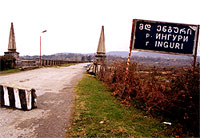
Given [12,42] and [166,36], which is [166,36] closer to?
[166,36]

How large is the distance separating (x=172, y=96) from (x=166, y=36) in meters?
2.29

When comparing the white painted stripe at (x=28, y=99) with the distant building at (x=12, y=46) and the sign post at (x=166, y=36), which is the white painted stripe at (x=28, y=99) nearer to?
the sign post at (x=166, y=36)

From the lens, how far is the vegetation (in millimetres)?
3367

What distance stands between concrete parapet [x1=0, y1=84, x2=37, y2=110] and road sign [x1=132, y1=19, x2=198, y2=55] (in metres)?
4.18

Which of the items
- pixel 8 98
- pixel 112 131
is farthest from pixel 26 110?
pixel 112 131

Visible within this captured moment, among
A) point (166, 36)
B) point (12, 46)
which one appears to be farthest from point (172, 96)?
point (12, 46)

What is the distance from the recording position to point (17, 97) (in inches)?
177

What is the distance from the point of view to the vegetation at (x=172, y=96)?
3.37 meters

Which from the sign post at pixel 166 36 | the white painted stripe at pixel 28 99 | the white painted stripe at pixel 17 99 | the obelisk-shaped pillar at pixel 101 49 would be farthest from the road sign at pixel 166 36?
the obelisk-shaped pillar at pixel 101 49

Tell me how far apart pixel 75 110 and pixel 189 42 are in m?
4.50

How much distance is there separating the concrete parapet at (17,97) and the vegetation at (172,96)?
3.16 m

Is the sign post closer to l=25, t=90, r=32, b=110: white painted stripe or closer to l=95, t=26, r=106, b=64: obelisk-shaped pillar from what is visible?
l=25, t=90, r=32, b=110: white painted stripe

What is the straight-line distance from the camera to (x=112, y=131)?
10.6ft

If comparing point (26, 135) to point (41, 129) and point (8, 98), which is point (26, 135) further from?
point (8, 98)
